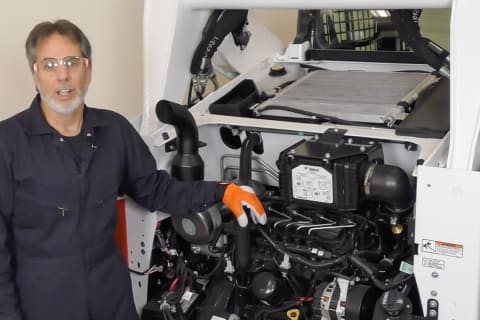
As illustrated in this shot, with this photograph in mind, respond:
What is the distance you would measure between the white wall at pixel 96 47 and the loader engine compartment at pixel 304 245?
42.2 inches

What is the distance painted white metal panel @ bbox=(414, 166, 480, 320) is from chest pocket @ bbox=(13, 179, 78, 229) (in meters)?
1.20

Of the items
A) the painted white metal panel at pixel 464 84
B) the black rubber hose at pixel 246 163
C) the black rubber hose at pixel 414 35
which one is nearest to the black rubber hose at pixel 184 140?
the black rubber hose at pixel 246 163

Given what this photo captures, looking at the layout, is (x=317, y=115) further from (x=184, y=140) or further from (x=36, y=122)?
(x=36, y=122)

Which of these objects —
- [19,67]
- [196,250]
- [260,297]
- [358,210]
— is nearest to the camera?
[358,210]

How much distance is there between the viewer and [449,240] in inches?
85.5

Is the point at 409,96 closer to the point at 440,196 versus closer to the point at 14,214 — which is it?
the point at 440,196

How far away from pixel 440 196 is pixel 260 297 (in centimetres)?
89

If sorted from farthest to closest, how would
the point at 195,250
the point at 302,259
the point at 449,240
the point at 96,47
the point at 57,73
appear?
the point at 96,47, the point at 195,250, the point at 302,259, the point at 57,73, the point at 449,240

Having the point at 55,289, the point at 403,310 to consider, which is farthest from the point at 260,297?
the point at 55,289

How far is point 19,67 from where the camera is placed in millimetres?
3336

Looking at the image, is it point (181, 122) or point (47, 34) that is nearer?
point (47, 34)

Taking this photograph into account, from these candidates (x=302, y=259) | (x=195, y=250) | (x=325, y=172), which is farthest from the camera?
(x=195, y=250)

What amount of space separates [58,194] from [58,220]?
96 millimetres

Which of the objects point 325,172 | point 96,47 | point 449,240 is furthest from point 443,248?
point 96,47
